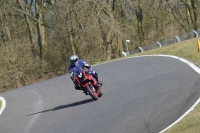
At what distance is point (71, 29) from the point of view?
144 feet

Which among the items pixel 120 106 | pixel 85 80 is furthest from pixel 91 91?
pixel 120 106

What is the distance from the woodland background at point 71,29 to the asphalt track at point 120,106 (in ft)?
77.2

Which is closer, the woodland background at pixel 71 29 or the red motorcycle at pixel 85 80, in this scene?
the red motorcycle at pixel 85 80

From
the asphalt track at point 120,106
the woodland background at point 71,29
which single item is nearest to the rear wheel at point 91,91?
the asphalt track at point 120,106

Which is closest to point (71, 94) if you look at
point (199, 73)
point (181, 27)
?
point (199, 73)

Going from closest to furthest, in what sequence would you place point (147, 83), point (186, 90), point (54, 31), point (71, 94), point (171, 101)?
1. point (171, 101)
2. point (186, 90)
3. point (147, 83)
4. point (71, 94)
5. point (54, 31)

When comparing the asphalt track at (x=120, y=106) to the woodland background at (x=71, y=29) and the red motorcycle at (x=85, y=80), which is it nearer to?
the red motorcycle at (x=85, y=80)

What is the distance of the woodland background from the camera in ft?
138

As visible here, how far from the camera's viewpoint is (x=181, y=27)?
47.4 m

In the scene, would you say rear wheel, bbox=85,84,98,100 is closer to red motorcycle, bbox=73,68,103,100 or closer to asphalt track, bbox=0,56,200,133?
red motorcycle, bbox=73,68,103,100

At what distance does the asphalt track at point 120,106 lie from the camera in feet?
31.5

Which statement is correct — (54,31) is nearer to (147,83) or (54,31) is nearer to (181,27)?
(181,27)

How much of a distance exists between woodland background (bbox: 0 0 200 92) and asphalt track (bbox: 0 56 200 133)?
77.2ft

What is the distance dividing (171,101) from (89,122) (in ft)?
6.11
